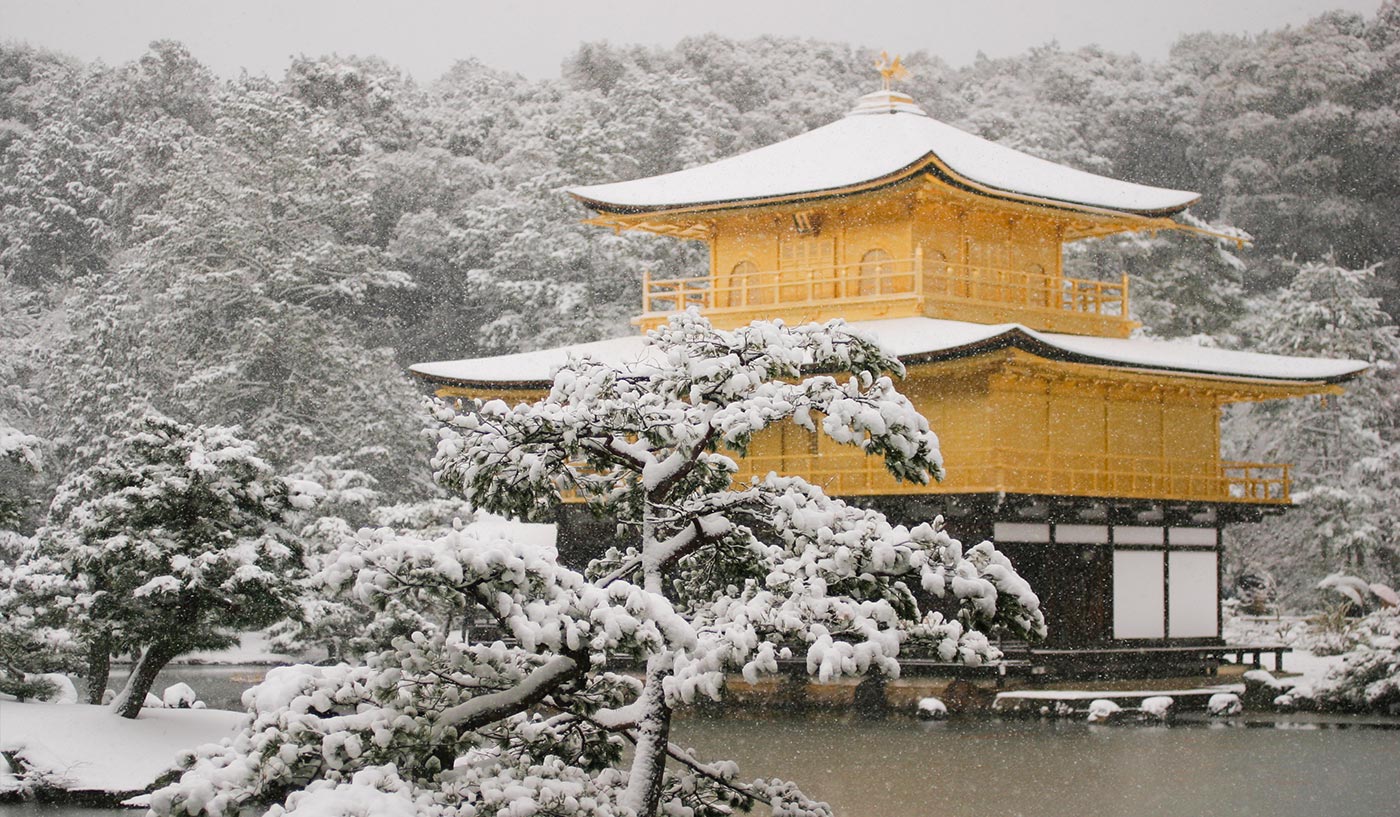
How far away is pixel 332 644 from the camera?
2861cm

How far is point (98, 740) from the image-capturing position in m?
15.2

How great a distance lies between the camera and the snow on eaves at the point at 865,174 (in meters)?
25.6

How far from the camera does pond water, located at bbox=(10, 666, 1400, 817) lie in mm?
13906

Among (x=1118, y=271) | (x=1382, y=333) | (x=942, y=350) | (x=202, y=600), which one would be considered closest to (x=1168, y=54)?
(x=1118, y=271)

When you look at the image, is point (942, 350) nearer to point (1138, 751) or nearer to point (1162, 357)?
point (1162, 357)

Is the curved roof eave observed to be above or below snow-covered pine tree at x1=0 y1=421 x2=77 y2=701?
above

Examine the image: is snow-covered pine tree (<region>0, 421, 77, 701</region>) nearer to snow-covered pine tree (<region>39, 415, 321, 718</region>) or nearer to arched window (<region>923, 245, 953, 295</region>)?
snow-covered pine tree (<region>39, 415, 321, 718</region>)

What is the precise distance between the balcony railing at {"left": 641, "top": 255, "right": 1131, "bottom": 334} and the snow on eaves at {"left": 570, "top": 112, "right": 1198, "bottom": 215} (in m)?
1.24

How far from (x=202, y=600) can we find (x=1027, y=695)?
33.5 feet

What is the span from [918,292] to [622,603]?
711 inches

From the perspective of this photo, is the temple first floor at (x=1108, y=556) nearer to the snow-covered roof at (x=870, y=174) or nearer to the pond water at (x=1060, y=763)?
the pond water at (x=1060, y=763)

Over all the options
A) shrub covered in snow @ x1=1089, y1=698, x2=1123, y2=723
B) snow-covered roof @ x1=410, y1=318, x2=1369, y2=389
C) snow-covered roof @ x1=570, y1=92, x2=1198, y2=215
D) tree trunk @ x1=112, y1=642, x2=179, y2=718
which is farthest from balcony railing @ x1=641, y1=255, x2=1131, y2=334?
tree trunk @ x1=112, y1=642, x2=179, y2=718

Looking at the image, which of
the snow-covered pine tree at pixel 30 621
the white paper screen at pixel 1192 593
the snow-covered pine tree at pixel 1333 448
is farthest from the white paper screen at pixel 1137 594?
the snow-covered pine tree at pixel 30 621

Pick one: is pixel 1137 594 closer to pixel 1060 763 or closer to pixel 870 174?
pixel 870 174
